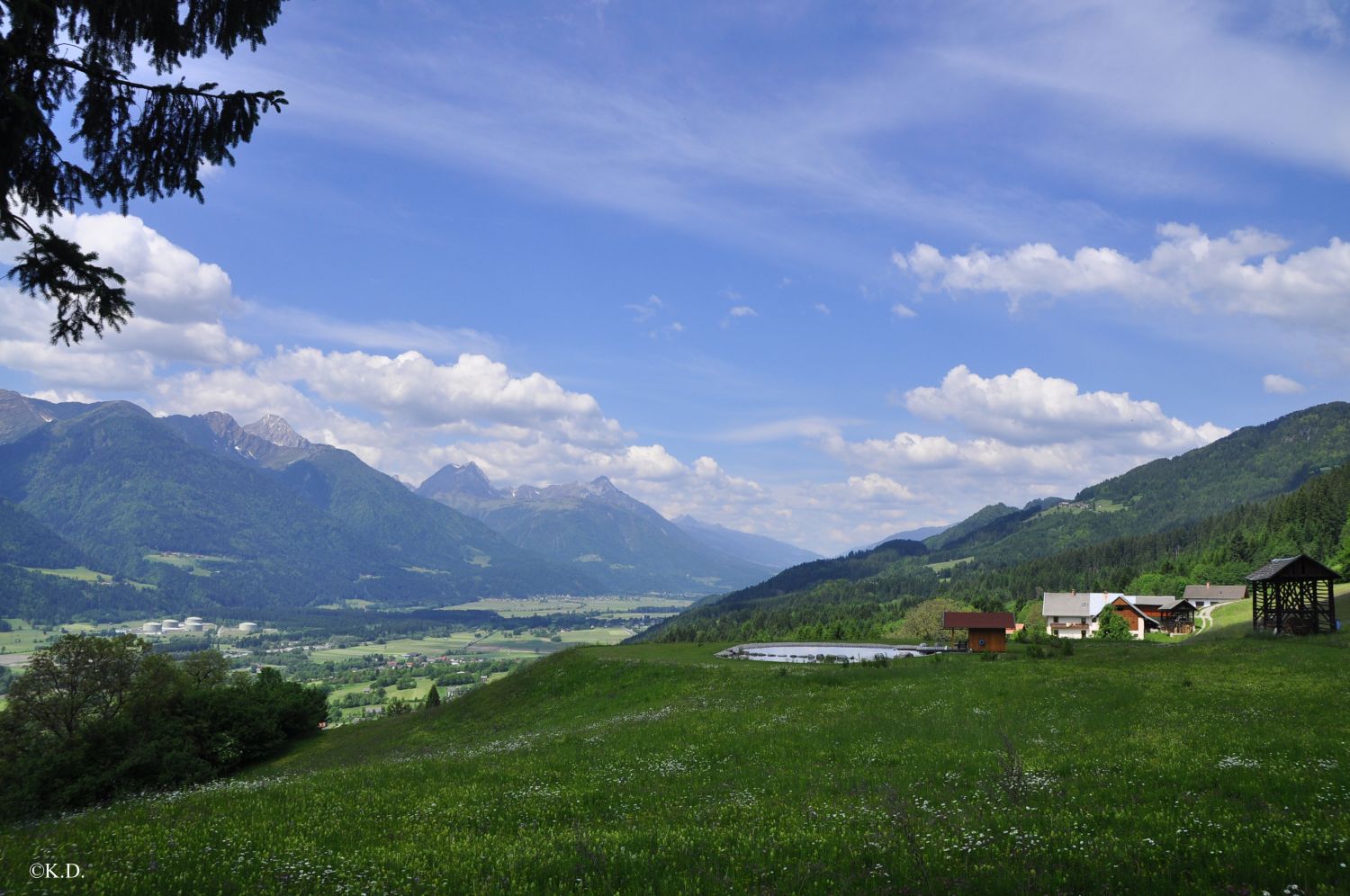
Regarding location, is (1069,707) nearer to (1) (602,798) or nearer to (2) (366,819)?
(1) (602,798)

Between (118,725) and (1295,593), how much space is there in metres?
98.4

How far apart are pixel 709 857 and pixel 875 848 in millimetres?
2783

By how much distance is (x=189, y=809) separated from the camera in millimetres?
16438

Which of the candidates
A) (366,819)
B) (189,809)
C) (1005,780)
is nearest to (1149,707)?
(1005,780)

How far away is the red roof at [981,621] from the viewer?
64.3m

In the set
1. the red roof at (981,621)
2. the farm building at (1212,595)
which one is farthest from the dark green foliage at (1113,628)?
the farm building at (1212,595)

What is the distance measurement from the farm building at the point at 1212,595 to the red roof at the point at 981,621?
9731 centimetres

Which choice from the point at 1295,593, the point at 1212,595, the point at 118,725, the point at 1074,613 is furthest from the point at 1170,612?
the point at 118,725

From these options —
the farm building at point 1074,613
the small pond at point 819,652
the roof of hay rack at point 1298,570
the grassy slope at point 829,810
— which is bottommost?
the farm building at point 1074,613

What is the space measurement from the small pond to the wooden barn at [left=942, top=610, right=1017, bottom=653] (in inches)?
179

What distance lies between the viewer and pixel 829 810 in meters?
15.0

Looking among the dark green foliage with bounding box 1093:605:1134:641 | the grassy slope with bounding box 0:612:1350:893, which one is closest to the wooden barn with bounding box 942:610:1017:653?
the grassy slope with bounding box 0:612:1350:893

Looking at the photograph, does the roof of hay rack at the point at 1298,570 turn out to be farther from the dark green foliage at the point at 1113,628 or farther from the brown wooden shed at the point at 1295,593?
the dark green foliage at the point at 1113,628

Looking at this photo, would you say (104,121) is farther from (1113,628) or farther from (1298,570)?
(1113,628)
